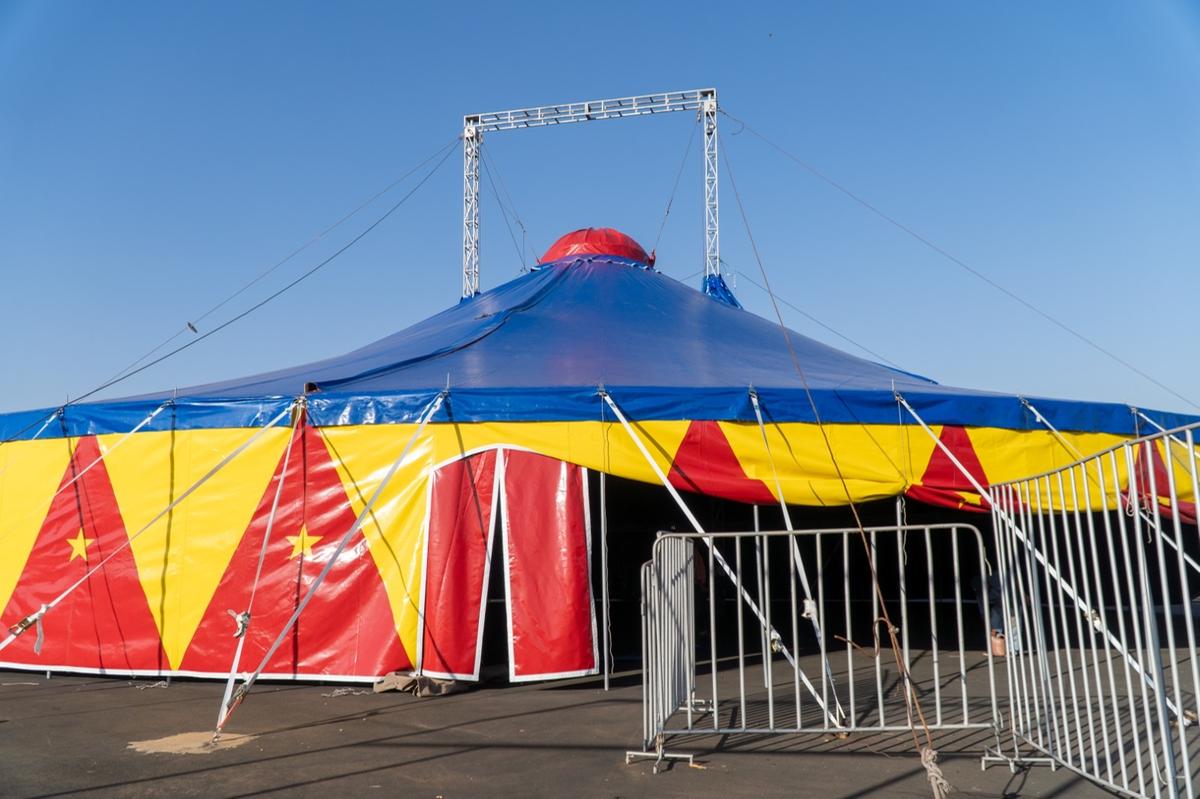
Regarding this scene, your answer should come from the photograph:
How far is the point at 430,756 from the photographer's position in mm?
5074

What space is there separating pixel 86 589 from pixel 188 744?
3.00m

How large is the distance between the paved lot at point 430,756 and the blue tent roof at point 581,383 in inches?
84.4

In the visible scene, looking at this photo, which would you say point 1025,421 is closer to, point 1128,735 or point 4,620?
point 1128,735

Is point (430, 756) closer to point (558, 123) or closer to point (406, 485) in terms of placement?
point (406, 485)

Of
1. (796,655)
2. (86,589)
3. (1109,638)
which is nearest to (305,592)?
(86,589)

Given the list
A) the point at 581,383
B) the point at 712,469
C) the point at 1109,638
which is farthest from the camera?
the point at 581,383

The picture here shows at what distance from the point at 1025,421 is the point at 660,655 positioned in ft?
14.4

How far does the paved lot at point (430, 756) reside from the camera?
447cm

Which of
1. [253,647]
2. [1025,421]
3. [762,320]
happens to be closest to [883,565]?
[762,320]

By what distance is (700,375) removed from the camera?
8.10 metres

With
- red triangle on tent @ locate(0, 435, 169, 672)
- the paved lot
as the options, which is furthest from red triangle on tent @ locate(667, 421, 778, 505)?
red triangle on tent @ locate(0, 435, 169, 672)

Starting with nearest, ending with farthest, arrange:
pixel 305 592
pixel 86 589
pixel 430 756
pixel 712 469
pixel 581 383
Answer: pixel 430 756, pixel 305 592, pixel 712 469, pixel 581 383, pixel 86 589

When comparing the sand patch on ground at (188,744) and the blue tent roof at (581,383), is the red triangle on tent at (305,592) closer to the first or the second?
the blue tent roof at (581,383)

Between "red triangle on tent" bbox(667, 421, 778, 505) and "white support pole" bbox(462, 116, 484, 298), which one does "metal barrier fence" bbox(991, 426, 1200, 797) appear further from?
"white support pole" bbox(462, 116, 484, 298)
